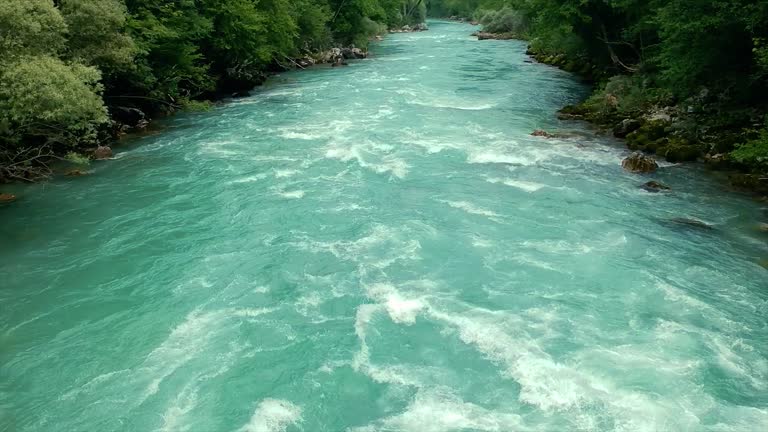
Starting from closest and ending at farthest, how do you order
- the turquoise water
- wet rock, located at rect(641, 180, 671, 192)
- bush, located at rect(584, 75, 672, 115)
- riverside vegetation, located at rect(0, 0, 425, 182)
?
the turquoise water < riverside vegetation, located at rect(0, 0, 425, 182) < wet rock, located at rect(641, 180, 671, 192) < bush, located at rect(584, 75, 672, 115)

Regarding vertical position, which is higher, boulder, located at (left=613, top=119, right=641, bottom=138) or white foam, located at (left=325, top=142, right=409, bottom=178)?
white foam, located at (left=325, top=142, right=409, bottom=178)

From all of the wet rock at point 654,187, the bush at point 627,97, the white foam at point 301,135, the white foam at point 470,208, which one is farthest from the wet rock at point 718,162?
the white foam at point 301,135

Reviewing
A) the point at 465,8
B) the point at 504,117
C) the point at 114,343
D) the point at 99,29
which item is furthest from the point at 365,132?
the point at 465,8

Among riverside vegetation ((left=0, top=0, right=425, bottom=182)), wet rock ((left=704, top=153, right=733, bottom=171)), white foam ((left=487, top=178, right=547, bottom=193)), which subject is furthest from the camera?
wet rock ((left=704, top=153, right=733, bottom=171))

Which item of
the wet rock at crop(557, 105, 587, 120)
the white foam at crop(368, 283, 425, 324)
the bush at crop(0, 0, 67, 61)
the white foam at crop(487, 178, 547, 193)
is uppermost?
the bush at crop(0, 0, 67, 61)

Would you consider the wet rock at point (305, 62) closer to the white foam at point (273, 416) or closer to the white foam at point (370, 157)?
the white foam at point (370, 157)

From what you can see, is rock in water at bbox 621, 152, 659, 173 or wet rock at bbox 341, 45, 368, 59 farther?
wet rock at bbox 341, 45, 368, 59

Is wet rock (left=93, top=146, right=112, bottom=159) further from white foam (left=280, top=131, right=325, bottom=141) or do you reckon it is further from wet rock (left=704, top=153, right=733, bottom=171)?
wet rock (left=704, top=153, right=733, bottom=171)

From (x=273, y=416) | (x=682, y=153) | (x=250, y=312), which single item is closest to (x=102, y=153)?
(x=250, y=312)

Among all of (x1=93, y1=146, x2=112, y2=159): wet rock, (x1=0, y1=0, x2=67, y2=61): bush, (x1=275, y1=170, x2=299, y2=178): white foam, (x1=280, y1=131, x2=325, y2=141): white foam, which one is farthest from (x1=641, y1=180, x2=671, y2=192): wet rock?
(x1=93, y1=146, x2=112, y2=159): wet rock
